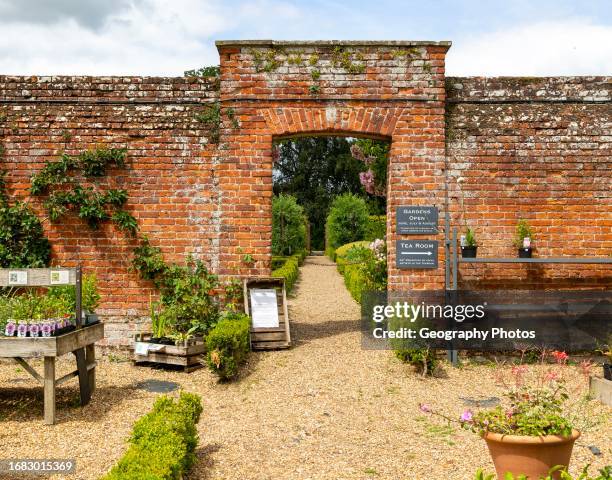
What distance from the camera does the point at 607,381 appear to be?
19.1 feet

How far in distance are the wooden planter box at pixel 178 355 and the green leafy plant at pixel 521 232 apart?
394cm

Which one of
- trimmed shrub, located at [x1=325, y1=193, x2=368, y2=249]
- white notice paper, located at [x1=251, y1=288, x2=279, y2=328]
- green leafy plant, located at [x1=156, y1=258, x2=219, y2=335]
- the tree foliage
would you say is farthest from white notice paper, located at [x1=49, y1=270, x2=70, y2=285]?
the tree foliage

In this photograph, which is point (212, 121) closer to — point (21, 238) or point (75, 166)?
point (75, 166)

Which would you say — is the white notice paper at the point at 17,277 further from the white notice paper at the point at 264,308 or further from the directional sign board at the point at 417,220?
the directional sign board at the point at 417,220

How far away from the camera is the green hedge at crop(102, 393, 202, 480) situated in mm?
3196

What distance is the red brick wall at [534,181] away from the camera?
7.51m

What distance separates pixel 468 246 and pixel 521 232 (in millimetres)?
708

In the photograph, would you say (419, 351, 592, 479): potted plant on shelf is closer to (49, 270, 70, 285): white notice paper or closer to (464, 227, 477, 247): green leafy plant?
(49, 270, 70, 285): white notice paper

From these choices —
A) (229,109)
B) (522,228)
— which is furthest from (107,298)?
(522,228)

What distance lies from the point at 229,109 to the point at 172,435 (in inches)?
184

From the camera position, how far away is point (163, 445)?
11.7ft

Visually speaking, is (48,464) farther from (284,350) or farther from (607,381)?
(607,381)

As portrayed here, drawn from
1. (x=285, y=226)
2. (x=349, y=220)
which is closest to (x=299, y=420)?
(x=285, y=226)

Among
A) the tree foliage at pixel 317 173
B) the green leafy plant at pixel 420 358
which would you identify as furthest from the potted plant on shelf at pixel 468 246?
the tree foliage at pixel 317 173
